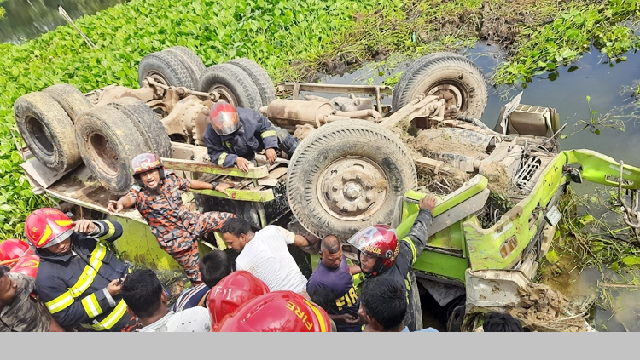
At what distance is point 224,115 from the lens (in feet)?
14.1

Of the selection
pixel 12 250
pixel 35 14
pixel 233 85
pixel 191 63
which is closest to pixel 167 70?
pixel 191 63

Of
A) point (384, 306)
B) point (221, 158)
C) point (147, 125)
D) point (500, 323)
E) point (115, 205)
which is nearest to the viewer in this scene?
point (384, 306)

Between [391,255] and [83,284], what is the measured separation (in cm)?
217

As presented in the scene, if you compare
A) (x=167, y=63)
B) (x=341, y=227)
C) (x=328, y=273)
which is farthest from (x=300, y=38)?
(x=328, y=273)

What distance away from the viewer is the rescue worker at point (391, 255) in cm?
275

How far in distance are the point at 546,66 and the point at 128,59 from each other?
8.08 meters

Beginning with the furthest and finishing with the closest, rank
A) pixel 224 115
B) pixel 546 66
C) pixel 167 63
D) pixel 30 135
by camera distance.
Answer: pixel 546 66 → pixel 167 63 → pixel 30 135 → pixel 224 115

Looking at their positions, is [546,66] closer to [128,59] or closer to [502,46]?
[502,46]

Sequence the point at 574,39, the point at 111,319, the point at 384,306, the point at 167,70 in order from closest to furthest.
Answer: the point at 384,306 < the point at 111,319 < the point at 167,70 < the point at 574,39

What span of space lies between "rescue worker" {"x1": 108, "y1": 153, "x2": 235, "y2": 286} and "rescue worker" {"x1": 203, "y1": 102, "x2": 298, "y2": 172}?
43 centimetres

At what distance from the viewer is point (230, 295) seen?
2422 millimetres

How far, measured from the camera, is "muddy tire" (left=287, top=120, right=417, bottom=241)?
3607 mm

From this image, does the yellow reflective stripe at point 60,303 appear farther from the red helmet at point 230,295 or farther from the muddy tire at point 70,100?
the muddy tire at point 70,100

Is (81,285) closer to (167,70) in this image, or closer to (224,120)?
(224,120)
